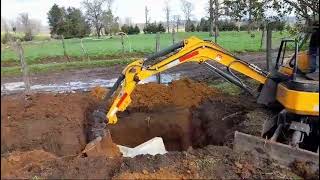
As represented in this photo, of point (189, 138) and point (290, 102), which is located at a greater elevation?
point (290, 102)

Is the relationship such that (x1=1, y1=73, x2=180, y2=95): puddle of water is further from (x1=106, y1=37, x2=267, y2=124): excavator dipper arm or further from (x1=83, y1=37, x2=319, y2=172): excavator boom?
(x1=106, y1=37, x2=267, y2=124): excavator dipper arm

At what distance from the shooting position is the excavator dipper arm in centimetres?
865

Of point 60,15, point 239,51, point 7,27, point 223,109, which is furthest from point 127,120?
point 60,15

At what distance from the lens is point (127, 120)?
36.1ft

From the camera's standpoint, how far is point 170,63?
29.0ft

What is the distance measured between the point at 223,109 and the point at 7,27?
8035mm

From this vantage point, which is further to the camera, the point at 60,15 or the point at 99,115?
the point at 60,15

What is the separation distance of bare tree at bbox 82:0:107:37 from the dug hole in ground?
43.7 metres

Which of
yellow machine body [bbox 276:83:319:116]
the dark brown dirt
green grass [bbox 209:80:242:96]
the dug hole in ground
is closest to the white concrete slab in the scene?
the dug hole in ground

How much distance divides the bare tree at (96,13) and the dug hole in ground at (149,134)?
43.7 metres

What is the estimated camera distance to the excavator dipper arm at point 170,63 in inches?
340

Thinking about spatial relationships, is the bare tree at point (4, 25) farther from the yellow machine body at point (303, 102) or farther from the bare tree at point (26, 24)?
the yellow machine body at point (303, 102)

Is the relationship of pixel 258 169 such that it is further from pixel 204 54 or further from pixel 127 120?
pixel 127 120

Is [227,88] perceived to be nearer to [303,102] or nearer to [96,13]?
[303,102]
